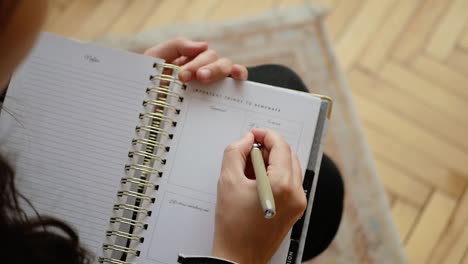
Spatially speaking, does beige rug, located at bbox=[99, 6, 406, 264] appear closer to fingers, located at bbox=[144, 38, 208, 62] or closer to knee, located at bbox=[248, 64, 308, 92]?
knee, located at bbox=[248, 64, 308, 92]

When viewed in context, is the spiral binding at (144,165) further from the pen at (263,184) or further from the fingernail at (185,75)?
the pen at (263,184)

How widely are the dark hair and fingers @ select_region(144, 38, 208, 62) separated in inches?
13.0

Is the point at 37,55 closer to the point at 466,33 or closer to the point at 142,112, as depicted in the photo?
the point at 142,112

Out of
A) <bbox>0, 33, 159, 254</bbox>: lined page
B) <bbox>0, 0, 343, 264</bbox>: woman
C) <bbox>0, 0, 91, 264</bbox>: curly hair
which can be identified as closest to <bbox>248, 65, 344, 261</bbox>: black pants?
<bbox>0, 0, 343, 264</bbox>: woman

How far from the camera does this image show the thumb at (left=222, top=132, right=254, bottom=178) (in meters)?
0.64

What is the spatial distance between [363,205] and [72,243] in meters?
0.79

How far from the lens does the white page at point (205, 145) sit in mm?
662

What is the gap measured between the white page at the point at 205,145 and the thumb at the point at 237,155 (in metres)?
0.03

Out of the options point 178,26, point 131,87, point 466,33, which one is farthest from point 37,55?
point 466,33

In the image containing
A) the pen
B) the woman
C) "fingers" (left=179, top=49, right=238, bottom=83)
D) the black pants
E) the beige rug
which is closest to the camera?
the woman

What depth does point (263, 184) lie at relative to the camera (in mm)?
606

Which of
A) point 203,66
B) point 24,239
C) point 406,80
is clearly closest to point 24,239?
point 24,239

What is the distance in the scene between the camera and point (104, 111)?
2.25ft

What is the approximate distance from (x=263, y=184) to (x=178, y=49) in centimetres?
29
